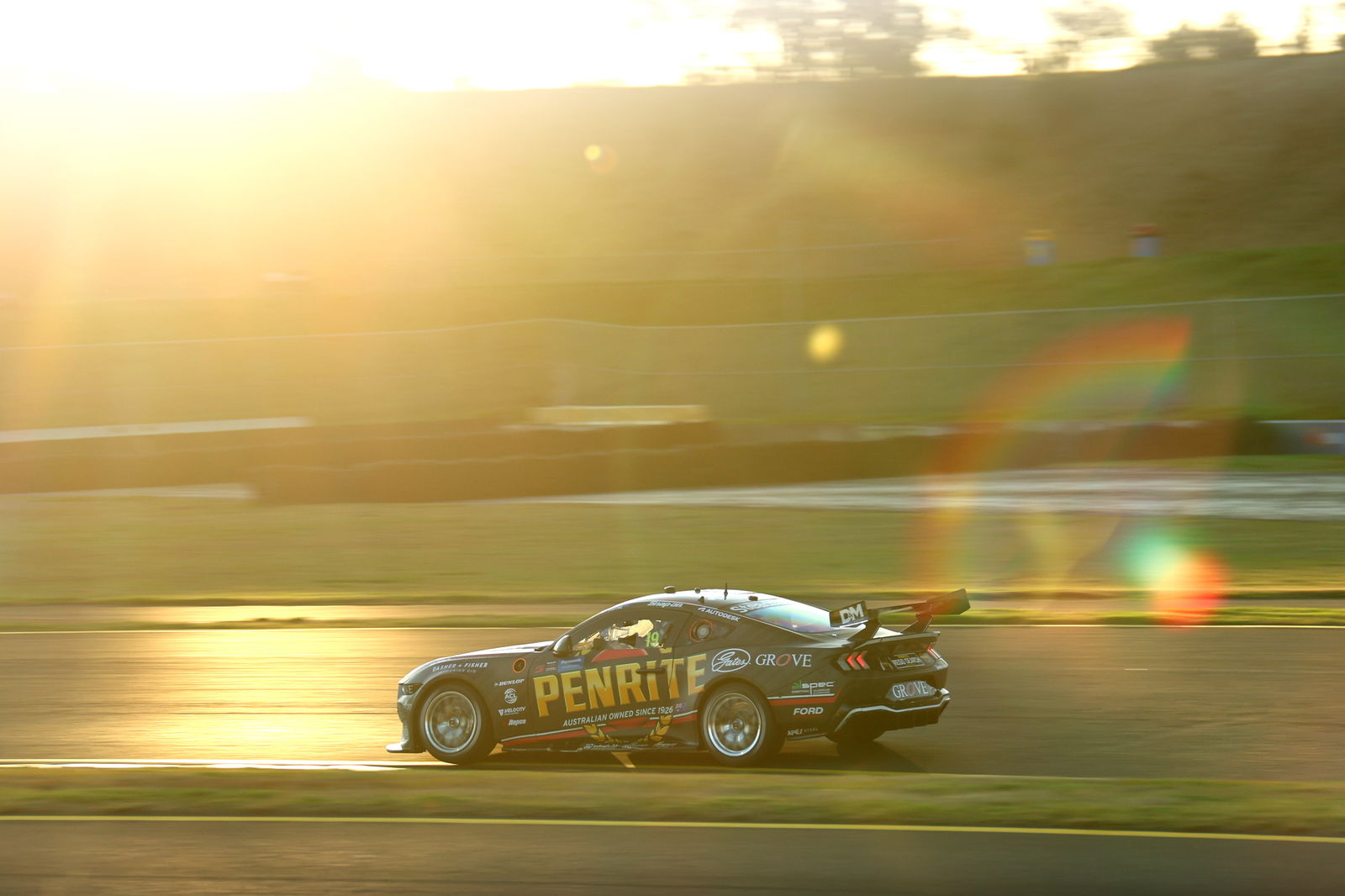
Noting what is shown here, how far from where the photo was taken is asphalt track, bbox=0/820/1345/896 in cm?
668

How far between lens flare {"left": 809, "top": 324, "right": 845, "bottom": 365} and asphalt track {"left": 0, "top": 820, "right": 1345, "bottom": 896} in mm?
33332

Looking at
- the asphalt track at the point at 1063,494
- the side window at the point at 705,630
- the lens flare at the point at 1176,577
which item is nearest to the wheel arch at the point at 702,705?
the side window at the point at 705,630

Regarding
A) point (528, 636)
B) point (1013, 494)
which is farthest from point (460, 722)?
point (1013, 494)

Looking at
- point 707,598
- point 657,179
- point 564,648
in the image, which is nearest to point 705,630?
point 707,598

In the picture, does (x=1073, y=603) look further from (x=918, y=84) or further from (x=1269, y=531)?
(x=918, y=84)

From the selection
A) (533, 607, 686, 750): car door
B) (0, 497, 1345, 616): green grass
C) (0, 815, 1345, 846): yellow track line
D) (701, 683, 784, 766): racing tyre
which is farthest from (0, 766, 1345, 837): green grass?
(0, 497, 1345, 616): green grass

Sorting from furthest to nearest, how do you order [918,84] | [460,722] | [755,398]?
[918,84] → [755,398] → [460,722]

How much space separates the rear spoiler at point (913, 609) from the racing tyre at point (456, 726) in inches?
102

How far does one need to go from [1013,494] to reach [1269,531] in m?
5.76

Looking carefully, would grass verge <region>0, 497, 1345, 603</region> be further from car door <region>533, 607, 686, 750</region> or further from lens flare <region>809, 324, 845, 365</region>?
lens flare <region>809, 324, 845, 365</region>

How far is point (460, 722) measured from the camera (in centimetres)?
1058

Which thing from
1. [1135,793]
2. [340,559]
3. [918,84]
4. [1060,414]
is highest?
[918,84]

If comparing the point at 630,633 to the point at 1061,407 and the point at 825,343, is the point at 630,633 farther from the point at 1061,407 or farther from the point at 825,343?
the point at 825,343

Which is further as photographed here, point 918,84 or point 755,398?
point 918,84
